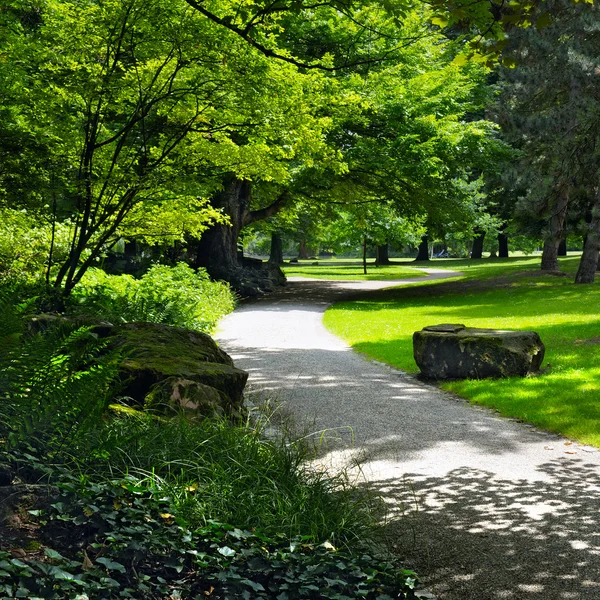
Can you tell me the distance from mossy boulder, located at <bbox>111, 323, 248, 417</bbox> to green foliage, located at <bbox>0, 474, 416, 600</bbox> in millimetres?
2040

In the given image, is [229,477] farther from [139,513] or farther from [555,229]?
[555,229]

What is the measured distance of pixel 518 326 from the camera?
17.2m

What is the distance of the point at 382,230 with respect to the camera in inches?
1599

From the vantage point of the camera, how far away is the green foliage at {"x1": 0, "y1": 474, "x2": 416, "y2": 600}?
3.28m

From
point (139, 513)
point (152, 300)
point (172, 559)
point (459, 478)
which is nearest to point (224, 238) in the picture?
point (152, 300)

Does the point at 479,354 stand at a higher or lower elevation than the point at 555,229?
lower

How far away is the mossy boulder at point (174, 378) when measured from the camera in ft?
21.1

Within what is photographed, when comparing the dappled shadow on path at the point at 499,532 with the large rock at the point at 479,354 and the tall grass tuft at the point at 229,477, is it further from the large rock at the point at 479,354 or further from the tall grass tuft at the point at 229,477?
the large rock at the point at 479,354

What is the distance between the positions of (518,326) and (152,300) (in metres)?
8.87

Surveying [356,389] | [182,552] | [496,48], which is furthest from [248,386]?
[182,552]

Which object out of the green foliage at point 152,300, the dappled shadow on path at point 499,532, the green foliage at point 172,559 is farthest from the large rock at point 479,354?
the green foliage at point 172,559

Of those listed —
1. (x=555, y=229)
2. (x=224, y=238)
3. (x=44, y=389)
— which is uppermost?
(x=555, y=229)

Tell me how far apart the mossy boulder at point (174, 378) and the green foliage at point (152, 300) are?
11.4 feet

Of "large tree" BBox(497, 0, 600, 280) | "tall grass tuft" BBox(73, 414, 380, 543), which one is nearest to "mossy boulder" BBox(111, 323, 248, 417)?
"tall grass tuft" BBox(73, 414, 380, 543)
